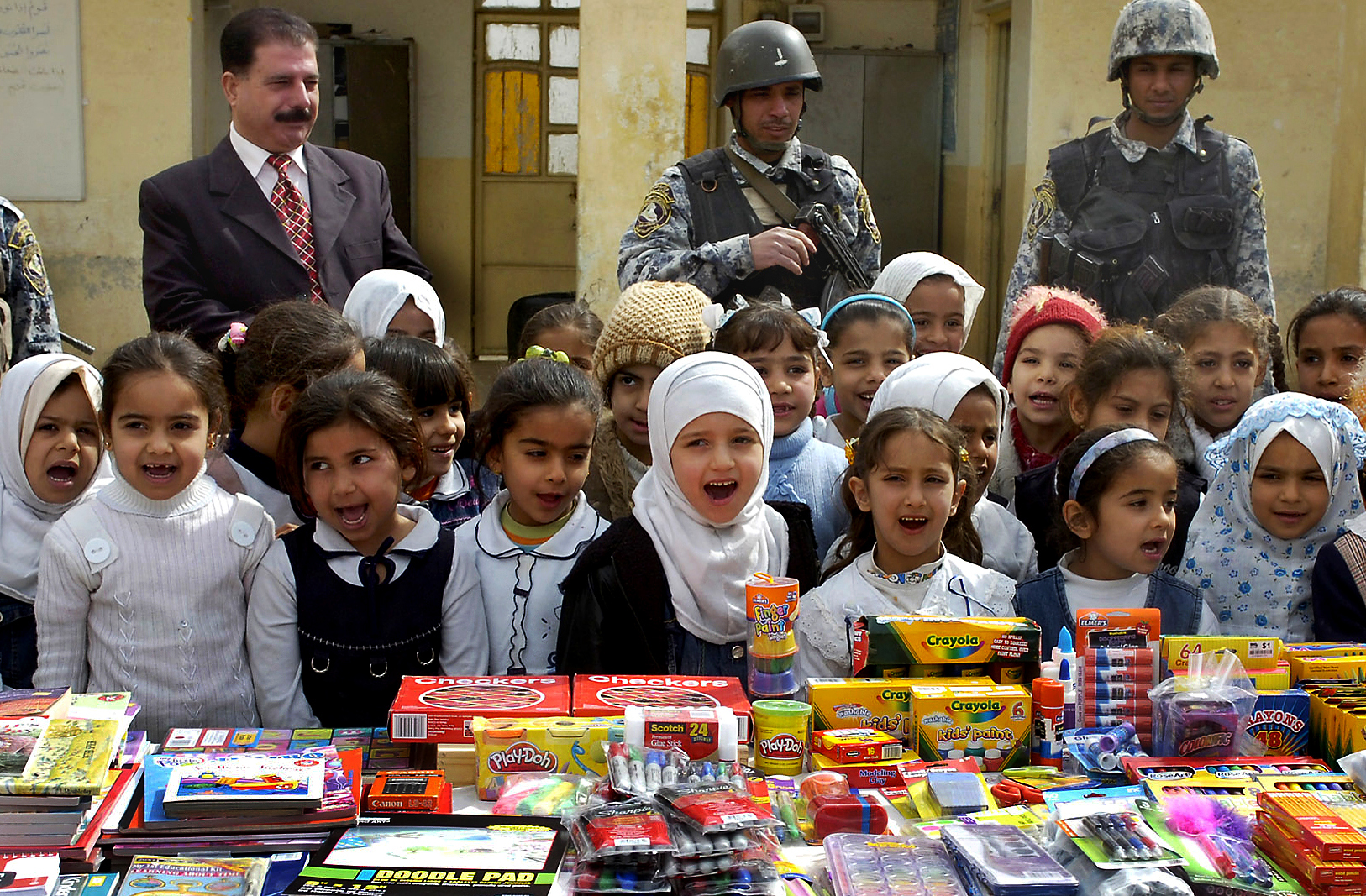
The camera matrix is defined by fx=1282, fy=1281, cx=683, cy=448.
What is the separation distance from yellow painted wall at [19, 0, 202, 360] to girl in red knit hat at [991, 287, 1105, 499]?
18.3ft

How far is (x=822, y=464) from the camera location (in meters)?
3.46

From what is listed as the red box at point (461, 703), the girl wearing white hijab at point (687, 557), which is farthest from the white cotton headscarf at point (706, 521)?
the red box at point (461, 703)

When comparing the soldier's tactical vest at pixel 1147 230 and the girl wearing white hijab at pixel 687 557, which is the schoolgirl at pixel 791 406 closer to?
the girl wearing white hijab at pixel 687 557

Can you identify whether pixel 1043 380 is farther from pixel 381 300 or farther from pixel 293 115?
pixel 293 115

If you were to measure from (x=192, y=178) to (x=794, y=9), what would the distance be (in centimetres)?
577

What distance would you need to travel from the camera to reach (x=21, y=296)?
15.3 feet

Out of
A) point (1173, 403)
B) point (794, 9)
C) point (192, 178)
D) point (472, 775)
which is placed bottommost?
point (472, 775)

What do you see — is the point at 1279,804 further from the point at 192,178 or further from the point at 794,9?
the point at 794,9

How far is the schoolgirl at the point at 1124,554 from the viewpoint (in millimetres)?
2984

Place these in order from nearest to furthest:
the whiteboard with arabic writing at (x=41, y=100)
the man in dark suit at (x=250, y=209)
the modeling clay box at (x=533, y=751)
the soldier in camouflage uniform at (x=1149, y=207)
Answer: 1. the modeling clay box at (x=533, y=751)
2. the man in dark suit at (x=250, y=209)
3. the soldier in camouflage uniform at (x=1149, y=207)
4. the whiteboard with arabic writing at (x=41, y=100)

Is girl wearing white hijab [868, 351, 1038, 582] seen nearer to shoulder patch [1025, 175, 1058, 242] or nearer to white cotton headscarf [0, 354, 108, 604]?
shoulder patch [1025, 175, 1058, 242]

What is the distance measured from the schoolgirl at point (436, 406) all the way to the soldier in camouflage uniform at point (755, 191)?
3.92 feet

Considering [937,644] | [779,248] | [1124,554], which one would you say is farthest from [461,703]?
[779,248]

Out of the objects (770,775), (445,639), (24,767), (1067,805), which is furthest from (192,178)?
(1067,805)
